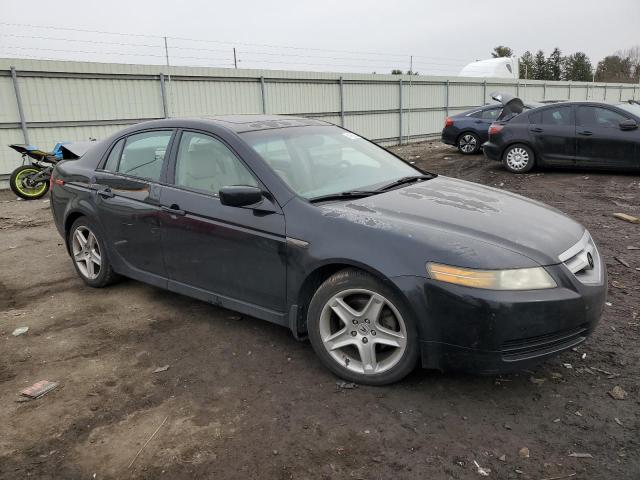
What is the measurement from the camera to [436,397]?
9.92ft

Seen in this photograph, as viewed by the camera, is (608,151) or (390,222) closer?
(390,222)

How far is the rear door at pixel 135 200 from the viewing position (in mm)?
4141

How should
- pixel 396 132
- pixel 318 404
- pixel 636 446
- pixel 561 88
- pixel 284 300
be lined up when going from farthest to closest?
pixel 561 88, pixel 396 132, pixel 284 300, pixel 318 404, pixel 636 446

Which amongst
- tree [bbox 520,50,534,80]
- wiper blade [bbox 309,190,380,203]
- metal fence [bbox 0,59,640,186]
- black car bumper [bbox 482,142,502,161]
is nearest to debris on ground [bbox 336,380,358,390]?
wiper blade [bbox 309,190,380,203]

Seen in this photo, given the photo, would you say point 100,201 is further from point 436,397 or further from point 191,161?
point 436,397

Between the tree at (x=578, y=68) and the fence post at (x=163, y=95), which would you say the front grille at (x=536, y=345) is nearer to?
the fence post at (x=163, y=95)

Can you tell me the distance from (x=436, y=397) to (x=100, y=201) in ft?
10.8

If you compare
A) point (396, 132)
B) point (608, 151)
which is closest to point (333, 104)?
point (396, 132)

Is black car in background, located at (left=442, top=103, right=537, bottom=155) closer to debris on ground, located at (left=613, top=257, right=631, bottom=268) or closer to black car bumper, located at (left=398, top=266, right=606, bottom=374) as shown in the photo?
debris on ground, located at (left=613, top=257, right=631, bottom=268)

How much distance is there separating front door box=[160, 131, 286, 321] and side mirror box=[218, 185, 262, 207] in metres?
0.11

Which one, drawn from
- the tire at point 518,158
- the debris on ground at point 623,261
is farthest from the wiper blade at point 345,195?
the tire at point 518,158

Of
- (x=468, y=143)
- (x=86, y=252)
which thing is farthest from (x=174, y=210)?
(x=468, y=143)

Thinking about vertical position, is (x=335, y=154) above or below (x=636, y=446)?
above

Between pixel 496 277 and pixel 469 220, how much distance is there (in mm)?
514
